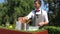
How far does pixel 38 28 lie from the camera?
5582 mm

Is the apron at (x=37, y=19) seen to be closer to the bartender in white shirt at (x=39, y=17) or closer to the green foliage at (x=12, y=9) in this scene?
the bartender in white shirt at (x=39, y=17)

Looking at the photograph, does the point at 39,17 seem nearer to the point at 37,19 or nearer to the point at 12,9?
the point at 37,19

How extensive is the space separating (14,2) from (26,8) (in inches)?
81.7

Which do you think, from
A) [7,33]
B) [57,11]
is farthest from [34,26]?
[57,11]

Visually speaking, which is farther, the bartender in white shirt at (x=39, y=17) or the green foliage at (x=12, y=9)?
the green foliage at (x=12, y=9)

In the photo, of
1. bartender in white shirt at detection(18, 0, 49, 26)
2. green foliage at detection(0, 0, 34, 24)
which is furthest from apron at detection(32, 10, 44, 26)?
green foliage at detection(0, 0, 34, 24)

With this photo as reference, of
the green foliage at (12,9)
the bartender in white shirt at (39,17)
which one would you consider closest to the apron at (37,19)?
the bartender in white shirt at (39,17)

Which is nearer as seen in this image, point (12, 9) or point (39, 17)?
point (39, 17)

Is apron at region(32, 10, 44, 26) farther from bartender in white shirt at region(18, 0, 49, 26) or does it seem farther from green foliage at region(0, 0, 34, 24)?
green foliage at region(0, 0, 34, 24)

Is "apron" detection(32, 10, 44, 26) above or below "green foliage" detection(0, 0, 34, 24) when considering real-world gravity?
below

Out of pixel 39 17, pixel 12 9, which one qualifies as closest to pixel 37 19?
pixel 39 17

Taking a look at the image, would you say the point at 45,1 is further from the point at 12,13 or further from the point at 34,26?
the point at 34,26

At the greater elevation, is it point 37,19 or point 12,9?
point 12,9

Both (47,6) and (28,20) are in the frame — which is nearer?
(28,20)
